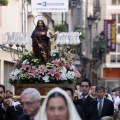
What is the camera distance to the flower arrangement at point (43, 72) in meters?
14.7

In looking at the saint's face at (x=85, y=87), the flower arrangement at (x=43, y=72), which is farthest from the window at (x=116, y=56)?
the saint's face at (x=85, y=87)

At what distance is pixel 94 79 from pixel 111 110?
55.6 metres

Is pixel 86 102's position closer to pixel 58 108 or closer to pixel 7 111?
pixel 7 111

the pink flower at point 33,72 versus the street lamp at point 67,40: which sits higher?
the street lamp at point 67,40

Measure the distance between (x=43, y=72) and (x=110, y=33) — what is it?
137 ft

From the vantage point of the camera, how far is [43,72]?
48.1 ft

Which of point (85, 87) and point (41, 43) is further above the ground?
point (41, 43)

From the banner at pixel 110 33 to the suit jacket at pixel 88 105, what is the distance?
39.9m

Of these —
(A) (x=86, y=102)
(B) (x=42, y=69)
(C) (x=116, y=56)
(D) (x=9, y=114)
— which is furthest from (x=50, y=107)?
(C) (x=116, y=56)

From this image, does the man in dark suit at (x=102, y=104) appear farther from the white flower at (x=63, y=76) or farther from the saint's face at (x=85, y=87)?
the white flower at (x=63, y=76)

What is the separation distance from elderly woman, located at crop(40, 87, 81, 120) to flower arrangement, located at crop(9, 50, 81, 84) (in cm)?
832

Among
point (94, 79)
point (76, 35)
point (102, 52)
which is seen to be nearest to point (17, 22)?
point (76, 35)

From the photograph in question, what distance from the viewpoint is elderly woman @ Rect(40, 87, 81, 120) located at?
6184 mm

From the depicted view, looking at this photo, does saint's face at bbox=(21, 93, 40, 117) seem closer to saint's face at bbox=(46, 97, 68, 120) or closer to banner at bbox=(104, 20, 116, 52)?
saint's face at bbox=(46, 97, 68, 120)
